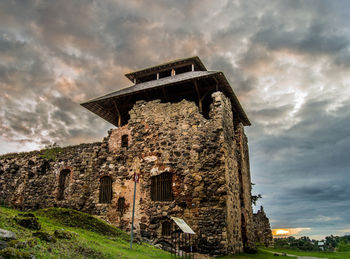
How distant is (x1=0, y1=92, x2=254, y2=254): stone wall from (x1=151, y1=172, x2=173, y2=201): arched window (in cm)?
23

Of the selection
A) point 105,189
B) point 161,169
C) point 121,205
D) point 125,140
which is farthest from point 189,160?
point 105,189

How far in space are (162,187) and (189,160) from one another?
2.06 metres

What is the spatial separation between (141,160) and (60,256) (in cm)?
993

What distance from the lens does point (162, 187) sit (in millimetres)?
15023

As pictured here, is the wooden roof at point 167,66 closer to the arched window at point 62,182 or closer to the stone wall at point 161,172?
the stone wall at point 161,172

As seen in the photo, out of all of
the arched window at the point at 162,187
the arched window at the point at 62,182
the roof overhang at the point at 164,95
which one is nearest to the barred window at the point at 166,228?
the arched window at the point at 162,187

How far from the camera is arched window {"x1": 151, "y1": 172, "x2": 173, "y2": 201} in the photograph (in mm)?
14781

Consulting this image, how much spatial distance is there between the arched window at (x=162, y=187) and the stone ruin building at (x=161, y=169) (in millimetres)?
52

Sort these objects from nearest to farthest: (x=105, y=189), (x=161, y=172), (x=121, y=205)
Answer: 1. (x=161, y=172)
2. (x=121, y=205)
3. (x=105, y=189)

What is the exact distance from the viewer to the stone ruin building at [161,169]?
14.0 metres

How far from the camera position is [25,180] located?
19.6 m

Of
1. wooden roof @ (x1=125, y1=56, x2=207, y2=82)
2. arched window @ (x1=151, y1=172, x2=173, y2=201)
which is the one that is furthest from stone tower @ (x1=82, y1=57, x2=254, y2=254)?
wooden roof @ (x1=125, y1=56, x2=207, y2=82)

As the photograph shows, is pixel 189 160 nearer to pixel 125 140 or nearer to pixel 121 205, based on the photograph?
pixel 121 205

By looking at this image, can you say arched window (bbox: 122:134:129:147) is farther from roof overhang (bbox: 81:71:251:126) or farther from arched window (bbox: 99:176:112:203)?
roof overhang (bbox: 81:71:251:126)
